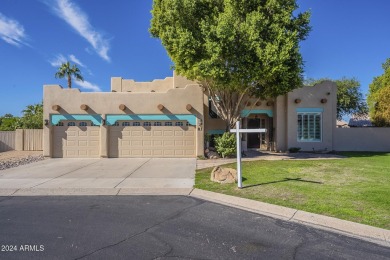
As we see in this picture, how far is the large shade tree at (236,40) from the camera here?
47.5 feet

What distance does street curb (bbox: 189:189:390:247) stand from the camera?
523 cm

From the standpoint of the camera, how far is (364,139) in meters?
22.7

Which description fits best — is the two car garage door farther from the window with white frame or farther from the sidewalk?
the sidewalk

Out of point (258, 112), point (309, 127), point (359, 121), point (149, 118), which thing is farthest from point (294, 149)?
point (359, 121)

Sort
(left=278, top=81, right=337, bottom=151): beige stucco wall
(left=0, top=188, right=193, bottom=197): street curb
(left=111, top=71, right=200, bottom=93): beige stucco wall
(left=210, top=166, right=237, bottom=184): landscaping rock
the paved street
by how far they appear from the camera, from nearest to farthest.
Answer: the paved street
(left=0, top=188, right=193, bottom=197): street curb
(left=210, top=166, right=237, bottom=184): landscaping rock
(left=278, top=81, right=337, bottom=151): beige stucco wall
(left=111, top=71, right=200, bottom=93): beige stucco wall

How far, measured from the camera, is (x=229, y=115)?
60.5 ft

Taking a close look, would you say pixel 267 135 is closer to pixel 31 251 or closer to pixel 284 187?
pixel 284 187

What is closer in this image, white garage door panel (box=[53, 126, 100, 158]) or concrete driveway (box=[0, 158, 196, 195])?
concrete driveway (box=[0, 158, 196, 195])

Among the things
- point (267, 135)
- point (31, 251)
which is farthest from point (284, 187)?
point (267, 135)

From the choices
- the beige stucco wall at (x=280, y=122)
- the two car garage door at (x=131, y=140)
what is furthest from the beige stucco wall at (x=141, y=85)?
the beige stucco wall at (x=280, y=122)

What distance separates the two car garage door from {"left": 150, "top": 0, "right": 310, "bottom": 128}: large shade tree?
4.08 m

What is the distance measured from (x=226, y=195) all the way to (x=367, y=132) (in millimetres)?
19471

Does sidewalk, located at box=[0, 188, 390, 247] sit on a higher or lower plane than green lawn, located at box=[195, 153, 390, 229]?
lower

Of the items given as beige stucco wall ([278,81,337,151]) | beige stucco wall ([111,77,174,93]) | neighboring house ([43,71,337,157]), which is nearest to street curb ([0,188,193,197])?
neighboring house ([43,71,337,157])
